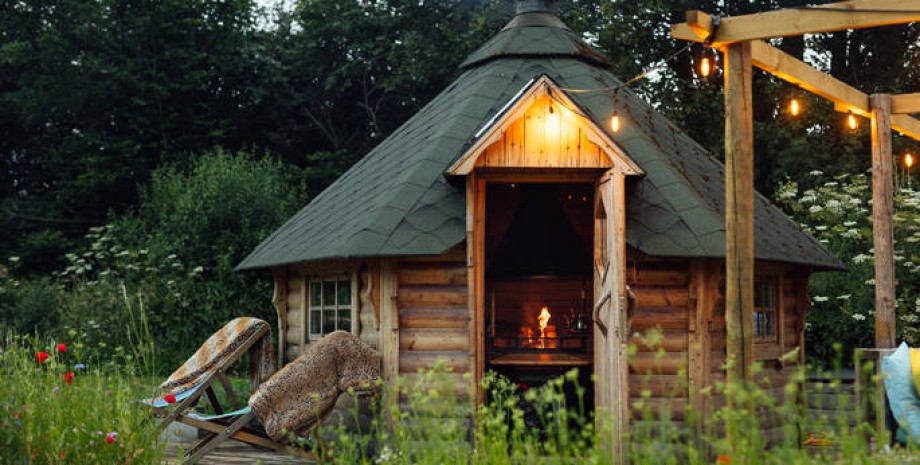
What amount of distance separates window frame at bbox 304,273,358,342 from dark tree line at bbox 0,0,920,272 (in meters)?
10.3

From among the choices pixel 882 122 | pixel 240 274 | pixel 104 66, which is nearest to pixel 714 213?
pixel 882 122

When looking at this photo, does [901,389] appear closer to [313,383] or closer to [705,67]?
[705,67]

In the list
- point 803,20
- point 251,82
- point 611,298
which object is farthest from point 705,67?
point 251,82

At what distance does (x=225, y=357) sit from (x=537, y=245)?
3.97 m

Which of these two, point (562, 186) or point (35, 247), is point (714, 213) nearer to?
point (562, 186)

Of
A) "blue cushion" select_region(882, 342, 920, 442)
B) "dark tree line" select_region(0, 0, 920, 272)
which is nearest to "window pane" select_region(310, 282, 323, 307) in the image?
"blue cushion" select_region(882, 342, 920, 442)

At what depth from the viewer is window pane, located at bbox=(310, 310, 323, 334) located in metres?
10.6

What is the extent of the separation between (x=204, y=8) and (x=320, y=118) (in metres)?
3.63

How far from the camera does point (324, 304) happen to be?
10.5 meters

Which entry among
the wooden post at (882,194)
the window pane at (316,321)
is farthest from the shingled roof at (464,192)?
the wooden post at (882,194)

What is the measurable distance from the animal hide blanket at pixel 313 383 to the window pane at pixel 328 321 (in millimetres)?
1363

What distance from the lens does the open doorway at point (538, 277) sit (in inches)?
423

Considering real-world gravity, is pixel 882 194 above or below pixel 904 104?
below

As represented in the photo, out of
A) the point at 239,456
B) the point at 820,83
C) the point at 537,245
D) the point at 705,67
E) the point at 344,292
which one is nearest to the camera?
the point at 705,67
